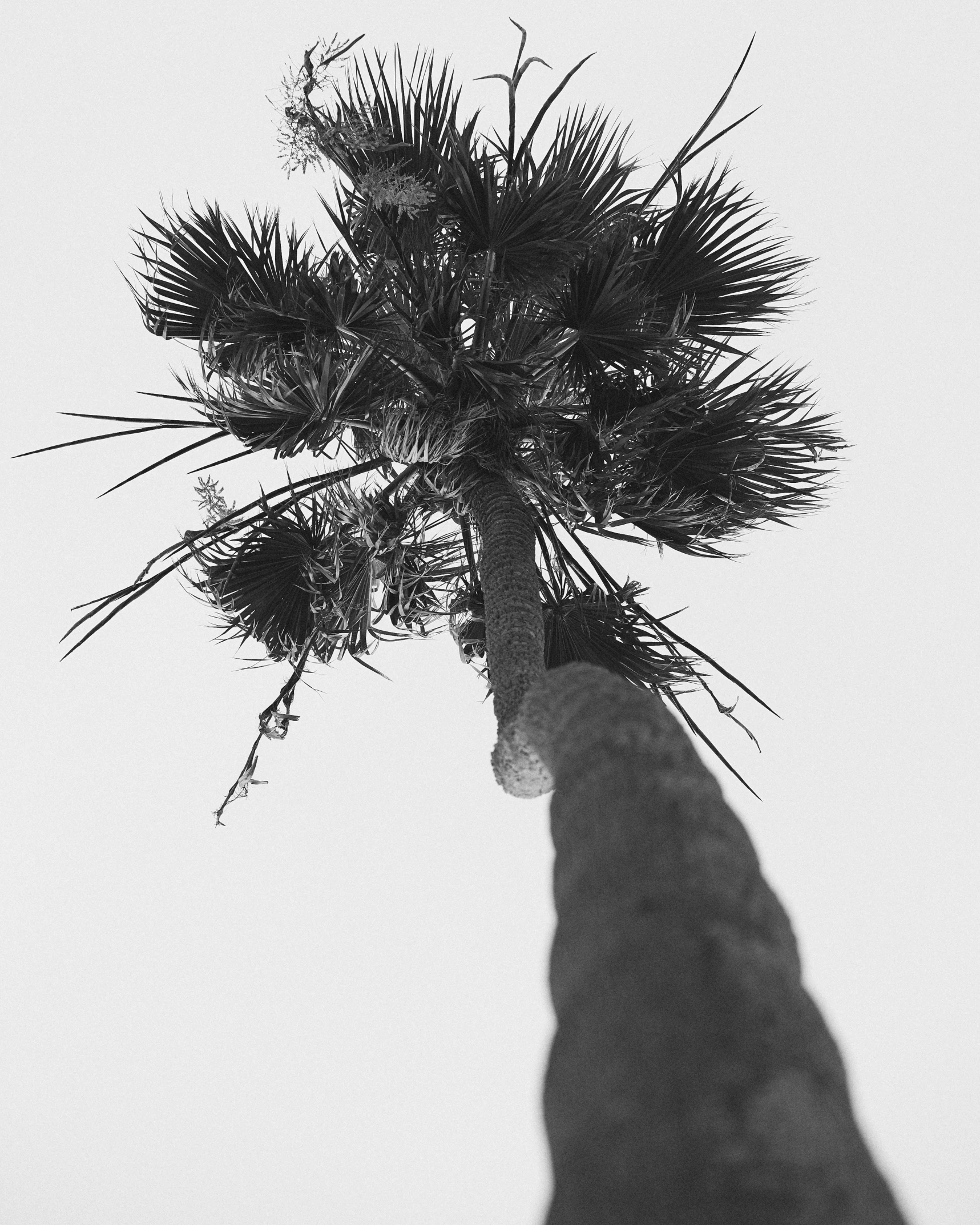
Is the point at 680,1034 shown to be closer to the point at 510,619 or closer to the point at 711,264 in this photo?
the point at 510,619

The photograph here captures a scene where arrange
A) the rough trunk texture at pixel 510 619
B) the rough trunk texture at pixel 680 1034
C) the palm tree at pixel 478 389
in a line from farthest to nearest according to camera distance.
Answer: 1. the palm tree at pixel 478 389
2. the rough trunk texture at pixel 510 619
3. the rough trunk texture at pixel 680 1034

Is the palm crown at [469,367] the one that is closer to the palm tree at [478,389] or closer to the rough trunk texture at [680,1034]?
the palm tree at [478,389]

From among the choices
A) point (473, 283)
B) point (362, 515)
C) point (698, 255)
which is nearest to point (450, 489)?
point (362, 515)

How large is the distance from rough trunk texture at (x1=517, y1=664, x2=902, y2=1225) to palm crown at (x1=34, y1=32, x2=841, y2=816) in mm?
2413

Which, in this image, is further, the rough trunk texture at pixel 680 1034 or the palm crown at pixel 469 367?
the palm crown at pixel 469 367

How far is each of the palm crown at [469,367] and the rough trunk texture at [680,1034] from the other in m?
2.41

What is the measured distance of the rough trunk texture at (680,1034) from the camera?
44.3 inches

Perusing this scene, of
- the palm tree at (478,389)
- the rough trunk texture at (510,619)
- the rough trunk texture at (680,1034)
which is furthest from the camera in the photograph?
the palm tree at (478,389)

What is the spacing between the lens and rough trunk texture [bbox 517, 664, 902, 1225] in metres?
1.12

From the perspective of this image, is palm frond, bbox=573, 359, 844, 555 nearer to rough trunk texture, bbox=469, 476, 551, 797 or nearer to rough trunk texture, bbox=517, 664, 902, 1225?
rough trunk texture, bbox=469, 476, 551, 797

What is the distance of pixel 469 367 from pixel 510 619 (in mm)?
1105

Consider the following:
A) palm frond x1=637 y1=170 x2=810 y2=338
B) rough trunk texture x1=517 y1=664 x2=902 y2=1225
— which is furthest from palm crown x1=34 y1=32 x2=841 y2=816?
rough trunk texture x1=517 y1=664 x2=902 y2=1225

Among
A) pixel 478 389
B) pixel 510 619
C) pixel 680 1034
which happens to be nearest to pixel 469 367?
pixel 478 389

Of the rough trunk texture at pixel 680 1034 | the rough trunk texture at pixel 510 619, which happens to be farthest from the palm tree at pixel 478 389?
the rough trunk texture at pixel 680 1034
